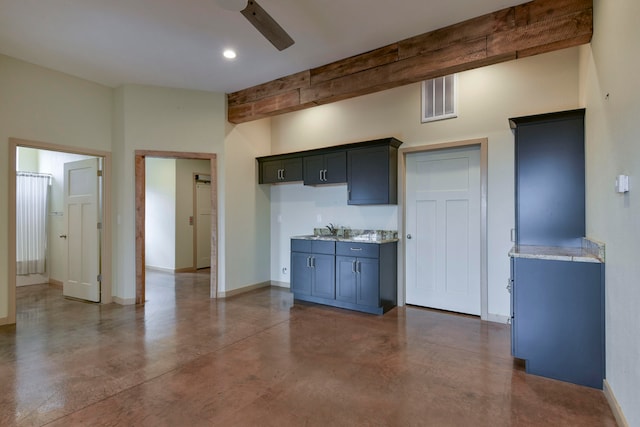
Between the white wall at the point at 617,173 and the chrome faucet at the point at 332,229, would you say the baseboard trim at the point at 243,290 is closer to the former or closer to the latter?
the chrome faucet at the point at 332,229

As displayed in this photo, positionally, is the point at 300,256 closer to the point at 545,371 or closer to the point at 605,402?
the point at 545,371

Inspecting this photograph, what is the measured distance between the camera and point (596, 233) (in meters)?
2.52

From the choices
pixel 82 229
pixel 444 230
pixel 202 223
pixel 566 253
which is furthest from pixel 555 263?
pixel 202 223

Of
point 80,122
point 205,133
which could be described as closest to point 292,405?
point 205,133

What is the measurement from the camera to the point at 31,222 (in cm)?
575

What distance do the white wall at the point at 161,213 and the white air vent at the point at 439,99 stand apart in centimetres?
540

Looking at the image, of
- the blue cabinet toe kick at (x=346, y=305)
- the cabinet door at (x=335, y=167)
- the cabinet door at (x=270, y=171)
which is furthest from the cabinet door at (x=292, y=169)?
the blue cabinet toe kick at (x=346, y=305)

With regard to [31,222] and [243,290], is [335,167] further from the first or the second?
[31,222]

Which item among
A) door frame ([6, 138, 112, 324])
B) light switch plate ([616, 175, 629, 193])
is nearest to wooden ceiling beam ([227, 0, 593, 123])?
light switch plate ([616, 175, 629, 193])

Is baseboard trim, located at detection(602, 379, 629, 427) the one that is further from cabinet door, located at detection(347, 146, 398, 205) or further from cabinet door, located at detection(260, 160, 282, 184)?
cabinet door, located at detection(260, 160, 282, 184)

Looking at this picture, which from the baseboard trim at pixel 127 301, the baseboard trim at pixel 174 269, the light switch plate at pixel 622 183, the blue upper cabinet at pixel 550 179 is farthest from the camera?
the baseboard trim at pixel 174 269

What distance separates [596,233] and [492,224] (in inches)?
49.8

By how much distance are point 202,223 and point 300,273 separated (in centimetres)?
391

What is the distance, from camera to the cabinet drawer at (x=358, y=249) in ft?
13.3
